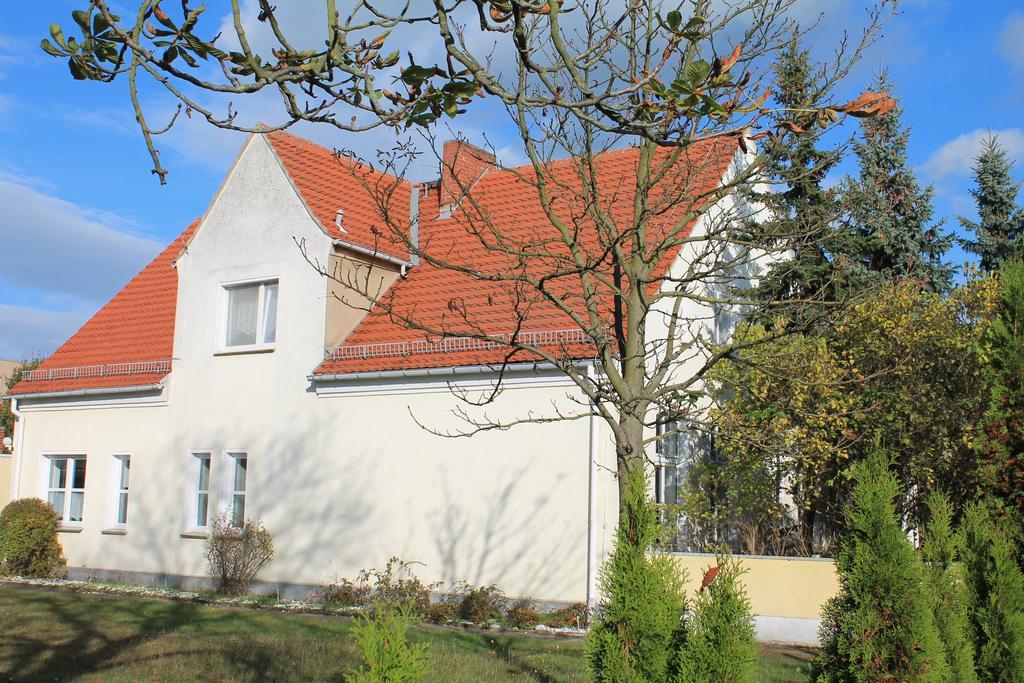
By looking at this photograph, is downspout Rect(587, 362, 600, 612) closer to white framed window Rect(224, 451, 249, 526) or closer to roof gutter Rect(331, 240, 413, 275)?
roof gutter Rect(331, 240, 413, 275)

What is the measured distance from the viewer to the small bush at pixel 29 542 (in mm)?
19109

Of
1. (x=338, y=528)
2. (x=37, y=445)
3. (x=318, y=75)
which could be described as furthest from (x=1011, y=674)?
(x=37, y=445)

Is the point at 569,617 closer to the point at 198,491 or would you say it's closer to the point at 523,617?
the point at 523,617

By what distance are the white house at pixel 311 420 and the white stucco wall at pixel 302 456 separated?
0.03 meters

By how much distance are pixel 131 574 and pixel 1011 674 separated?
1603cm

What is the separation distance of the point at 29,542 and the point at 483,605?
1041 cm

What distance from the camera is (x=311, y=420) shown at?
17250 mm

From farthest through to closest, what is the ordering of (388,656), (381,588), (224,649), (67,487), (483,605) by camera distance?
(67,487)
(381,588)
(483,605)
(224,649)
(388,656)

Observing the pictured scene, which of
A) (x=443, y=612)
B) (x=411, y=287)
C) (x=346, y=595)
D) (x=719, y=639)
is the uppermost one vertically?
(x=411, y=287)

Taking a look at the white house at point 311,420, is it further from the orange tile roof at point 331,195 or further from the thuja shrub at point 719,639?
the thuja shrub at point 719,639

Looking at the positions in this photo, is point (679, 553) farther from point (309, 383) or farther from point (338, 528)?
point (309, 383)

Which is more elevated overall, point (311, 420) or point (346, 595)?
point (311, 420)

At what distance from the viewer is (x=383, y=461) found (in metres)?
16.4

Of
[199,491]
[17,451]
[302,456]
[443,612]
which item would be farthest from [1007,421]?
[17,451]
